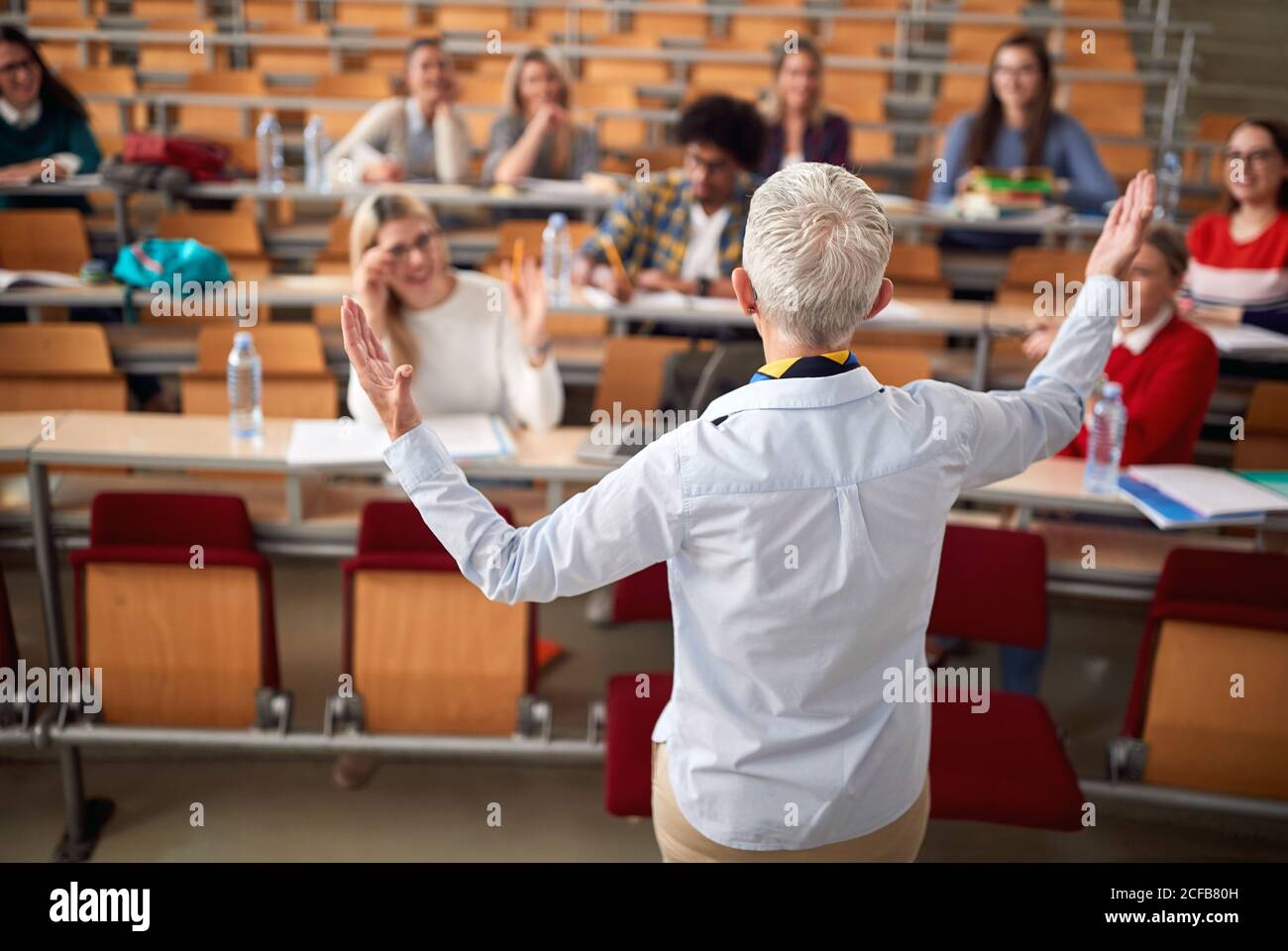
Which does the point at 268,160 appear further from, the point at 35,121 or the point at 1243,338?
the point at 1243,338

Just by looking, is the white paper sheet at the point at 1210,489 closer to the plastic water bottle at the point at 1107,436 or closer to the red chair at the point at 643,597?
the plastic water bottle at the point at 1107,436

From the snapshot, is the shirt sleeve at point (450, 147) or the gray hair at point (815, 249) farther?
the shirt sleeve at point (450, 147)

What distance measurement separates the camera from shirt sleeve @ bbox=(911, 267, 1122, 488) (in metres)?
1.37

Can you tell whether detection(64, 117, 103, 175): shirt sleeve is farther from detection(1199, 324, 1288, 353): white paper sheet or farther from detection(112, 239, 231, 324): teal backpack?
detection(1199, 324, 1288, 353): white paper sheet

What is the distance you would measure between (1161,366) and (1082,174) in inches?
78.2

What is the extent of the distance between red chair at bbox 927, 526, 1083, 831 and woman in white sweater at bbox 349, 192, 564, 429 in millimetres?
1017

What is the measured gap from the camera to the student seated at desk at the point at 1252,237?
366 cm

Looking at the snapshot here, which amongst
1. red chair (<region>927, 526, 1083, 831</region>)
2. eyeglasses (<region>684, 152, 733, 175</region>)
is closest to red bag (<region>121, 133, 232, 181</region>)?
eyeglasses (<region>684, 152, 733, 175</region>)

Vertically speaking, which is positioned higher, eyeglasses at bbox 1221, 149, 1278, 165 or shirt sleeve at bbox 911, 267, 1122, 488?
eyeglasses at bbox 1221, 149, 1278, 165

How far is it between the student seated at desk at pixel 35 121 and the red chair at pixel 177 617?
9.15ft

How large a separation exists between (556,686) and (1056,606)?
1.61 metres

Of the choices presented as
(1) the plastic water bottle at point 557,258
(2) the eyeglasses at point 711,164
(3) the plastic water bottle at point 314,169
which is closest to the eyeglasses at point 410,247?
(1) the plastic water bottle at point 557,258
